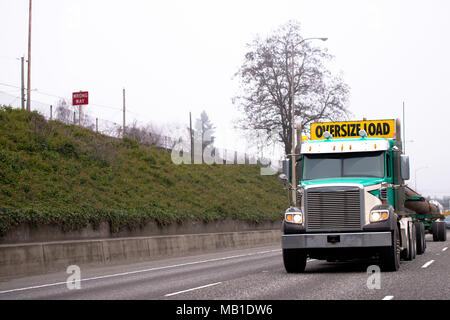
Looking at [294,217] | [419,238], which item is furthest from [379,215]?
[419,238]

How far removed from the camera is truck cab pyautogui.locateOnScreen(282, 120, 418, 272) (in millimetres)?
15859

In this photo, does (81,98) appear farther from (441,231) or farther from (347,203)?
(347,203)

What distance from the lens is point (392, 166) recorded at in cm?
1739

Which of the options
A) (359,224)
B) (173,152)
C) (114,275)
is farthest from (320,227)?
(173,152)

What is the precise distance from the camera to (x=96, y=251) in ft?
70.7

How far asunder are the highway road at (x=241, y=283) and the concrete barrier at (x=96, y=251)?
54 centimetres

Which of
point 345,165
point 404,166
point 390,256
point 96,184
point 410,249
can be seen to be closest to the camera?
point 390,256

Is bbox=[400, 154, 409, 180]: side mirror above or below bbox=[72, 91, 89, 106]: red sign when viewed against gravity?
below

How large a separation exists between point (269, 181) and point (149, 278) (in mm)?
43477

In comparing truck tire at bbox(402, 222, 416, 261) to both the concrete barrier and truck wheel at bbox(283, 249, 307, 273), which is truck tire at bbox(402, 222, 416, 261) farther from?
the concrete barrier

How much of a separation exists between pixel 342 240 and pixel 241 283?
288 centimetres

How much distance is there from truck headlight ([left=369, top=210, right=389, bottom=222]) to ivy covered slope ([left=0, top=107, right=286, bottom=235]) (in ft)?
37.3

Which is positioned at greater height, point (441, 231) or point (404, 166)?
point (404, 166)

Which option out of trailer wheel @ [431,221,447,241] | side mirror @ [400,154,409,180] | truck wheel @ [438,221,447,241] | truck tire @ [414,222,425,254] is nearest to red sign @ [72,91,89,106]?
trailer wheel @ [431,221,447,241]
